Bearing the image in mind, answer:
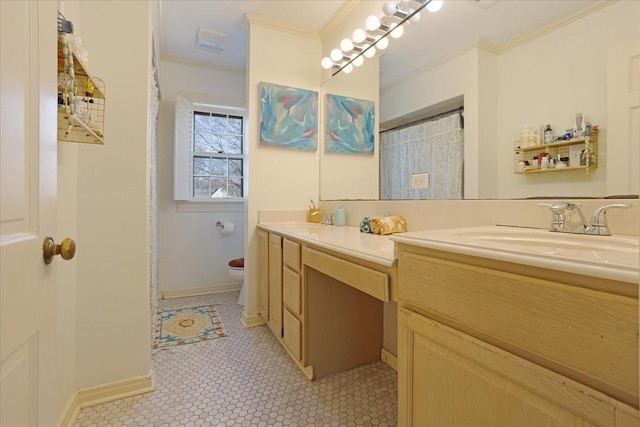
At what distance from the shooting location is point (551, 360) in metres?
0.61

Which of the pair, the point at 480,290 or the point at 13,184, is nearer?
the point at 13,184

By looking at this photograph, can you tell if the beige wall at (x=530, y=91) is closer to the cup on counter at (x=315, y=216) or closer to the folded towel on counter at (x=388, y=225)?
the folded towel on counter at (x=388, y=225)

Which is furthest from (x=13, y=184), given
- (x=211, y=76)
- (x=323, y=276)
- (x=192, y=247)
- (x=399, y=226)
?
(x=211, y=76)

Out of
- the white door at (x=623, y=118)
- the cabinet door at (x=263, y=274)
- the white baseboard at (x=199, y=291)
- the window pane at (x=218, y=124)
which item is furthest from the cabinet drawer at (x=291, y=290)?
the window pane at (x=218, y=124)

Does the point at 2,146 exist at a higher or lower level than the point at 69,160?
lower

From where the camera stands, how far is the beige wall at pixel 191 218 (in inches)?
123

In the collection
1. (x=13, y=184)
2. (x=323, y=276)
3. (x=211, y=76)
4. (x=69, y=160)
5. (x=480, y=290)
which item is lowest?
(x=323, y=276)

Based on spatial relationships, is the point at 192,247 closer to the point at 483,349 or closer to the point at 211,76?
the point at 211,76

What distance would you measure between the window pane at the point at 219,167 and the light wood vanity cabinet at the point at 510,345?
286 centimetres

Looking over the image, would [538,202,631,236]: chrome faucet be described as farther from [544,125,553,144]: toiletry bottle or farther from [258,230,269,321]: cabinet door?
[258,230,269,321]: cabinet door

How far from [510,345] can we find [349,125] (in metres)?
2.06

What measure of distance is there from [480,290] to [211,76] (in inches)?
134

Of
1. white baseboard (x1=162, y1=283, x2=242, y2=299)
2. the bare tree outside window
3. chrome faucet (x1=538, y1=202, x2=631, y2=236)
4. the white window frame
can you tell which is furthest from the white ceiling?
white baseboard (x1=162, y1=283, x2=242, y2=299)

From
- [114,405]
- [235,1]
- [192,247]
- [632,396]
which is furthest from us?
[192,247]
